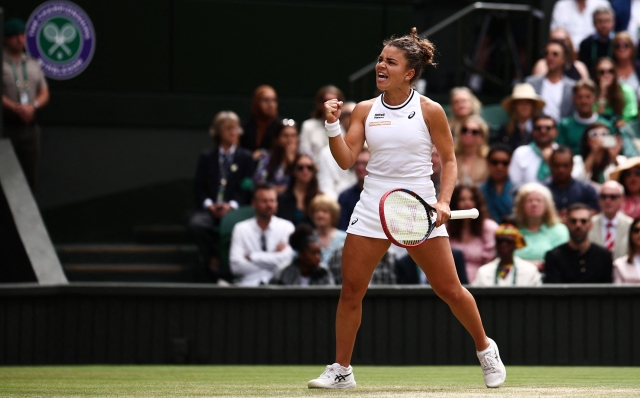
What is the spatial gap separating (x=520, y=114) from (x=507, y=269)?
9.53ft

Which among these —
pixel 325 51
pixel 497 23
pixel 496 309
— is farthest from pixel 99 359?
pixel 497 23

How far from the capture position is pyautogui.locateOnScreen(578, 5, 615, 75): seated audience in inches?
520

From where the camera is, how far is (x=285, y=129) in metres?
11.4

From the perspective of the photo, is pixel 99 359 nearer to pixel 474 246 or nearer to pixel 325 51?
pixel 474 246

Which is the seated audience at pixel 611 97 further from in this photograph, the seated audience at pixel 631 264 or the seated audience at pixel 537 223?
the seated audience at pixel 631 264

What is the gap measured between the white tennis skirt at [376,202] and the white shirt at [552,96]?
21.1 ft

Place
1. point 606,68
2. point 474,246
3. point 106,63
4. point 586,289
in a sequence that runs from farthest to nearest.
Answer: point 106,63
point 606,68
point 474,246
point 586,289

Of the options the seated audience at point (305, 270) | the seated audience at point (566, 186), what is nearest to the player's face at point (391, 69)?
the seated audience at point (305, 270)

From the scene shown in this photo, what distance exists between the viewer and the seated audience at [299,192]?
11086mm

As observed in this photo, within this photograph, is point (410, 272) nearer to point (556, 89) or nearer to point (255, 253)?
point (255, 253)

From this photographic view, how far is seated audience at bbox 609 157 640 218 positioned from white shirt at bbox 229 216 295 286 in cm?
304

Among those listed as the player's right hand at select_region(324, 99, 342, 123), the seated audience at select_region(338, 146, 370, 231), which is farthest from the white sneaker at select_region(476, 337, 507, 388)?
the seated audience at select_region(338, 146, 370, 231)

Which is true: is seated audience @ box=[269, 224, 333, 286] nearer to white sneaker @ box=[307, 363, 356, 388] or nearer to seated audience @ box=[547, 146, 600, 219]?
seated audience @ box=[547, 146, 600, 219]

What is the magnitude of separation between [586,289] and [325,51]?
5594 millimetres
